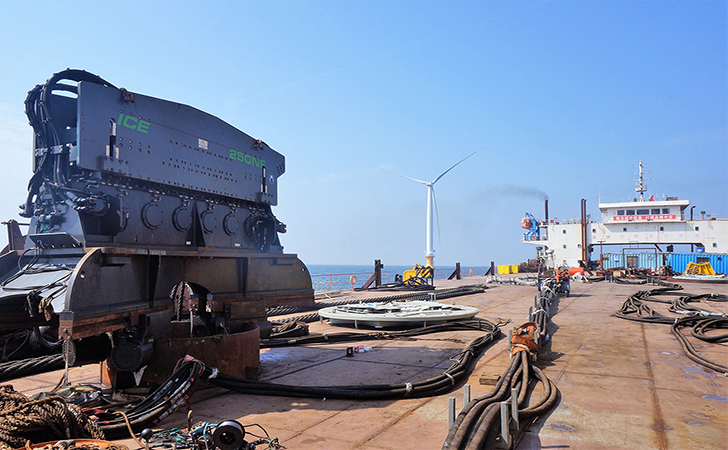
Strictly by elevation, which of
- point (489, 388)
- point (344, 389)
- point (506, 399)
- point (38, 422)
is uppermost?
point (38, 422)

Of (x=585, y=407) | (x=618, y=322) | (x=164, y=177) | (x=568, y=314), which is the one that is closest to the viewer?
(x=585, y=407)

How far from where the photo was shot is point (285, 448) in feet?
12.0

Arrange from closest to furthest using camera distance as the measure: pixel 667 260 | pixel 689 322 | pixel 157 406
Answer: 1. pixel 157 406
2. pixel 689 322
3. pixel 667 260

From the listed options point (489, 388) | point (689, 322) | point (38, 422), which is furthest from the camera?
point (689, 322)

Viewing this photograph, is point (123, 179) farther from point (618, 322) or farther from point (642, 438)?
point (618, 322)

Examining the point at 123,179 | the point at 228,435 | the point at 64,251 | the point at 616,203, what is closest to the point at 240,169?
the point at 123,179

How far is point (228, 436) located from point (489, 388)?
3205 millimetres

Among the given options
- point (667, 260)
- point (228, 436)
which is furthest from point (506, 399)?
point (667, 260)

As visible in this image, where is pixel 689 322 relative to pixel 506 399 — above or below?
below

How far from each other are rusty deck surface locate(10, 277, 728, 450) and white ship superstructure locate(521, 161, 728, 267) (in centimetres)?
3909

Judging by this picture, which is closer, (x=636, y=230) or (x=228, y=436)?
(x=228, y=436)

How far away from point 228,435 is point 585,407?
350 centimetres

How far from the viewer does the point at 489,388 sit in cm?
538

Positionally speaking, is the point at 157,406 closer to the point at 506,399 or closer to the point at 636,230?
the point at 506,399
